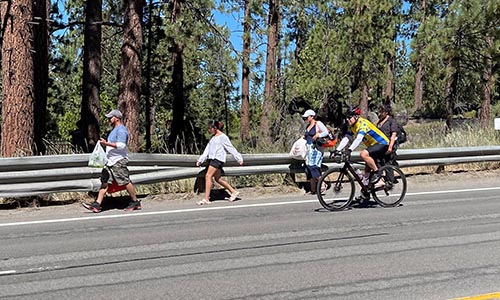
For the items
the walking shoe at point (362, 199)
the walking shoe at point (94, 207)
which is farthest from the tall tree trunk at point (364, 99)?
the walking shoe at point (94, 207)

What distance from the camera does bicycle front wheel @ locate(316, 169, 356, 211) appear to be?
9844 mm

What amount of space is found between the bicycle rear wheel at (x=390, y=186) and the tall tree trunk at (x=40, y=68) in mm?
7996

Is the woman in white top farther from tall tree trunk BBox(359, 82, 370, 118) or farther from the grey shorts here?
tall tree trunk BBox(359, 82, 370, 118)

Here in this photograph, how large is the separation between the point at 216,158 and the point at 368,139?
9.29 feet

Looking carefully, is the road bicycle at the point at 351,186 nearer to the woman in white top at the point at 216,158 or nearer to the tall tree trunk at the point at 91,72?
the woman in white top at the point at 216,158

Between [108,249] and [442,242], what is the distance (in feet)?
14.0

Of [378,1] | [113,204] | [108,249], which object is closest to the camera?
[108,249]

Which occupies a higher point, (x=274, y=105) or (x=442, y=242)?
(x=274, y=105)

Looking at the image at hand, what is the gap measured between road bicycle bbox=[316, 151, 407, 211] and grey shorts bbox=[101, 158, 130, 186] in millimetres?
3374

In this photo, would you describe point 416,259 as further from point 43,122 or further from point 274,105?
point 274,105

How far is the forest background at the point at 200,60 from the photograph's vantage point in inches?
489

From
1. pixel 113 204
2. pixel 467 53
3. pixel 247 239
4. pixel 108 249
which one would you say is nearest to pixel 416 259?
pixel 247 239

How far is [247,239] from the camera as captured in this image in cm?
769


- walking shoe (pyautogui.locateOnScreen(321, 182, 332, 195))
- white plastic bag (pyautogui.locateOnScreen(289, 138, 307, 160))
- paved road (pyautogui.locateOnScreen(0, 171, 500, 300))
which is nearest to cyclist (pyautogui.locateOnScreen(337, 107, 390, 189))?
walking shoe (pyautogui.locateOnScreen(321, 182, 332, 195))
